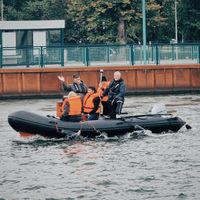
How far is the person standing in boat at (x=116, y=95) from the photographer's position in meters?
24.2

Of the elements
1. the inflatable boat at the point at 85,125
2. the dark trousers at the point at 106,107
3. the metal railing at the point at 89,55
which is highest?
the metal railing at the point at 89,55

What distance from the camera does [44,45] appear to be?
41.8 meters

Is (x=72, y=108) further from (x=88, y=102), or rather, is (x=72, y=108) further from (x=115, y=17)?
(x=115, y=17)

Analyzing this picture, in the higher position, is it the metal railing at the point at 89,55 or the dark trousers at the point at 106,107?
the metal railing at the point at 89,55

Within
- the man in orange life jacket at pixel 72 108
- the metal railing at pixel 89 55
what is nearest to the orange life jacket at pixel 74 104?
the man in orange life jacket at pixel 72 108

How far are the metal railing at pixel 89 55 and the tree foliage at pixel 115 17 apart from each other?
16020mm

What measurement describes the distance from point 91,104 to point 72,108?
676 mm

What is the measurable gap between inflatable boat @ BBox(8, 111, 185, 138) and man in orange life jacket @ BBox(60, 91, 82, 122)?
0.59 ft

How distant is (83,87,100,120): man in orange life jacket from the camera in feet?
76.4

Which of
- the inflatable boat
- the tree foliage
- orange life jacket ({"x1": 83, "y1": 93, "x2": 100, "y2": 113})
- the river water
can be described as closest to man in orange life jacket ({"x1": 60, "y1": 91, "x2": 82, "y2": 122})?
the inflatable boat

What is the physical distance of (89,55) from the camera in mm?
38969

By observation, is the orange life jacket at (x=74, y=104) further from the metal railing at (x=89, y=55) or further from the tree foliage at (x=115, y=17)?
the tree foliage at (x=115, y=17)

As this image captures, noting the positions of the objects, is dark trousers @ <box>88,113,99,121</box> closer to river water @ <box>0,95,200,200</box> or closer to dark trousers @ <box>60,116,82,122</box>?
dark trousers @ <box>60,116,82,122</box>

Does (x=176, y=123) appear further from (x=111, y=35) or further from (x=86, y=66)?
(x=111, y=35)
